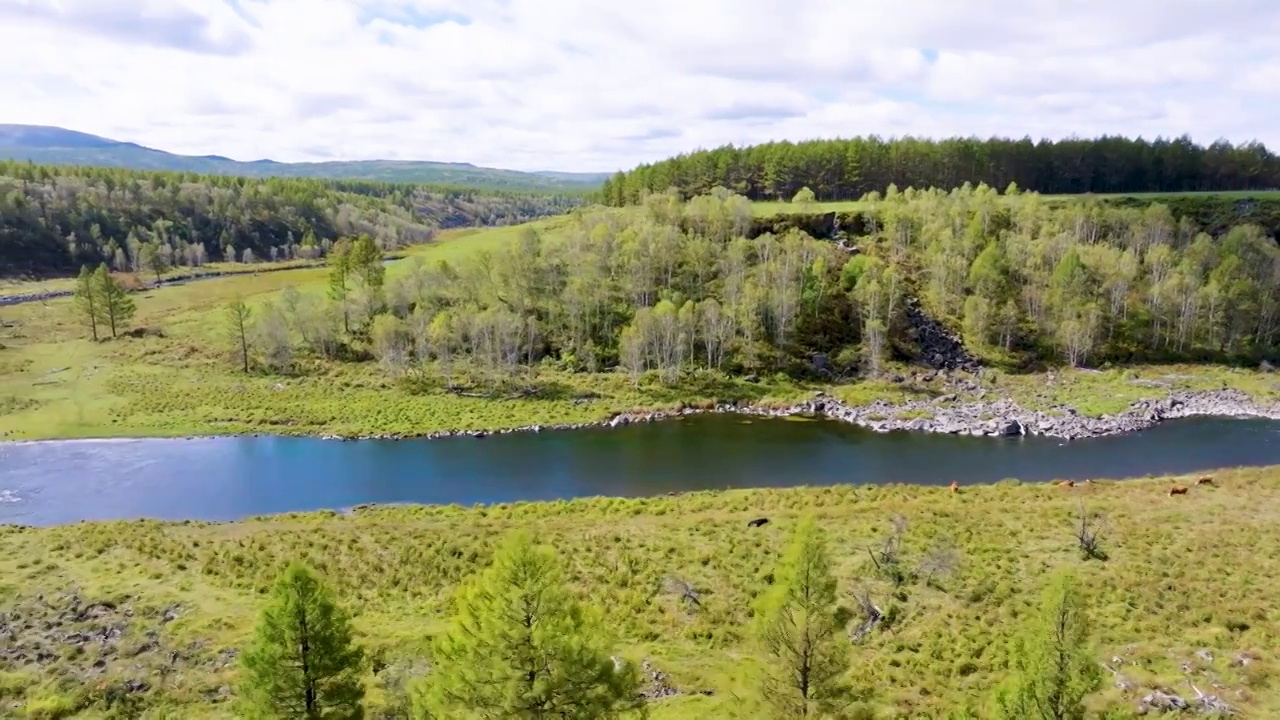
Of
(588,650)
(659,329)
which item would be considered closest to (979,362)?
(659,329)

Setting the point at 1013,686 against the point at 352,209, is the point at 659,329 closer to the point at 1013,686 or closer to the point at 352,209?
the point at 1013,686

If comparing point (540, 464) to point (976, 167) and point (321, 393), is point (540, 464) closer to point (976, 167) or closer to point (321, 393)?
point (321, 393)

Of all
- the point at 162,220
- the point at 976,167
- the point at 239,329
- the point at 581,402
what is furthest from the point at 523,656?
the point at 162,220

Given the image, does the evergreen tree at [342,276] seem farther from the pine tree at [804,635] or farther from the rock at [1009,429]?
the pine tree at [804,635]

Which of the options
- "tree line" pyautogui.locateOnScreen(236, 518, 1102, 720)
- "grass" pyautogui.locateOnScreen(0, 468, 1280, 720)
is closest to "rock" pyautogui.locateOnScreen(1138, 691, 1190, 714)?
"grass" pyautogui.locateOnScreen(0, 468, 1280, 720)

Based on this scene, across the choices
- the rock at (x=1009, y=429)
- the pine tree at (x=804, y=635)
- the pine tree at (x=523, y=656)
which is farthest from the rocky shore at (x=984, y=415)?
the pine tree at (x=804, y=635)
